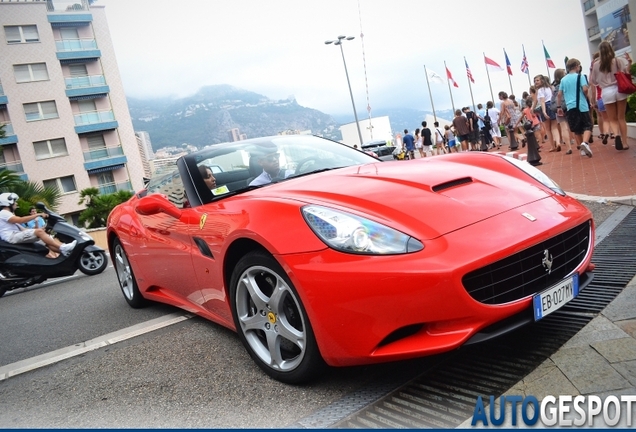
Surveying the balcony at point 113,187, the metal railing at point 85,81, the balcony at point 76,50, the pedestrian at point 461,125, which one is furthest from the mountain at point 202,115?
the balcony at point 76,50

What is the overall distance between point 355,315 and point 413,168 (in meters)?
1.26

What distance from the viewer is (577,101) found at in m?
9.37

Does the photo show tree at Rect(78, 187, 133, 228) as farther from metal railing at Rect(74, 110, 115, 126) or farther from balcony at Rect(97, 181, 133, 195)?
balcony at Rect(97, 181, 133, 195)

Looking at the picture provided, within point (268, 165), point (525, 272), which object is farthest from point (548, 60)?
point (525, 272)

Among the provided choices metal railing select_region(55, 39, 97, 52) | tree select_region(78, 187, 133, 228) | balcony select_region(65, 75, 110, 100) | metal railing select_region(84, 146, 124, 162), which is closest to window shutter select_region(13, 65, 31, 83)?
balcony select_region(65, 75, 110, 100)

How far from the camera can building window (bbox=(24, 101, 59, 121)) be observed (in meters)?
38.8

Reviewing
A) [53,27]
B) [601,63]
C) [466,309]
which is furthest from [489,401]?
[53,27]

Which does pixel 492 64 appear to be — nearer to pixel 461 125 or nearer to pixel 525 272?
pixel 461 125

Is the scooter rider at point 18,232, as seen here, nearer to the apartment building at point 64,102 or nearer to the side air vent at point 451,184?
the side air vent at point 451,184

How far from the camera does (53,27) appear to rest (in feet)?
133

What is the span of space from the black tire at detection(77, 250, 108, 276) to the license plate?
8076 millimetres

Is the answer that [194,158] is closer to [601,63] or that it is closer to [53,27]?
[601,63]

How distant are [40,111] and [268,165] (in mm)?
40674

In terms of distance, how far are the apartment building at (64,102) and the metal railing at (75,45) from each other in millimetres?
67
